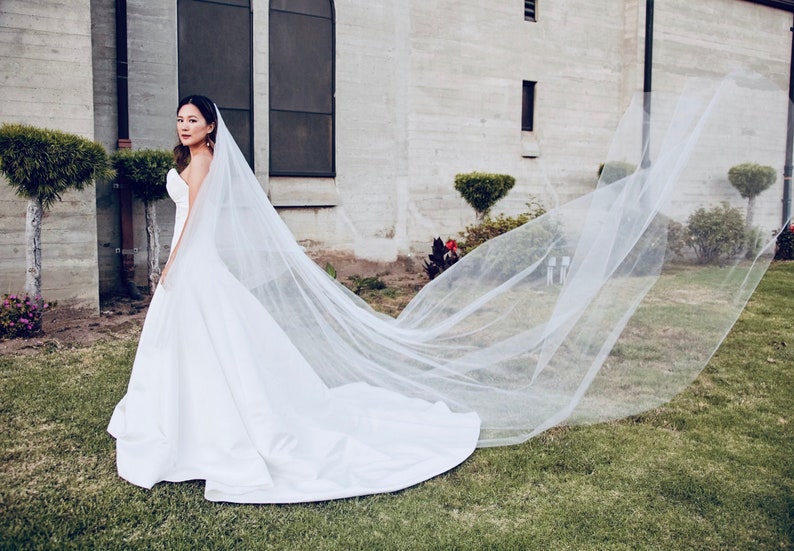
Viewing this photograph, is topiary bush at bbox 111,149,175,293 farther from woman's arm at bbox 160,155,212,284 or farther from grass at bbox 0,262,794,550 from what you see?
woman's arm at bbox 160,155,212,284

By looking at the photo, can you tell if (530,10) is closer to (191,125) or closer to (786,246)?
(786,246)

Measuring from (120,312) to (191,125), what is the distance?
14.1ft

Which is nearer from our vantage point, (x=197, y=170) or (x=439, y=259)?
(x=197, y=170)

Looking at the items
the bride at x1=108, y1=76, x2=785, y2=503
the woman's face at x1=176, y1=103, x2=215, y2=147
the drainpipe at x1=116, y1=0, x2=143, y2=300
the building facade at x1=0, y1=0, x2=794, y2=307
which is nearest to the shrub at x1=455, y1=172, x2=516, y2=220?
the building facade at x1=0, y1=0, x2=794, y2=307

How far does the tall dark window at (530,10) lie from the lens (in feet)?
38.9

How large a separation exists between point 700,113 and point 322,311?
8.72 ft

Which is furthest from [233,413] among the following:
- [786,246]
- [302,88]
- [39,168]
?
[786,246]

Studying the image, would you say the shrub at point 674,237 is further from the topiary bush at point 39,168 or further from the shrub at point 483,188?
the shrub at point 483,188

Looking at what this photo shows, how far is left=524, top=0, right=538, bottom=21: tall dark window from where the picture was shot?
1184 centimetres

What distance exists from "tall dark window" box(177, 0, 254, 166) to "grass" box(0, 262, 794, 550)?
543 centimetres

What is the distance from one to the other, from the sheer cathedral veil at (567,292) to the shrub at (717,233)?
60 millimetres

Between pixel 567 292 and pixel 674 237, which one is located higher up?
pixel 674 237

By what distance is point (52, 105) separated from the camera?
6.77 metres

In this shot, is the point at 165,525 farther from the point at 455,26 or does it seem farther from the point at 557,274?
the point at 455,26
